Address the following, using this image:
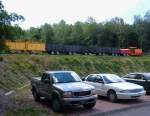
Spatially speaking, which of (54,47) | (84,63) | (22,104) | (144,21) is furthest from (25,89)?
(144,21)

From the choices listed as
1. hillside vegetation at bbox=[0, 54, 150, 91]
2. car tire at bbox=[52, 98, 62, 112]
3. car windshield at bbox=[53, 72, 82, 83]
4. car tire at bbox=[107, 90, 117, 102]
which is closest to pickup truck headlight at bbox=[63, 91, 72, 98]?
car tire at bbox=[52, 98, 62, 112]

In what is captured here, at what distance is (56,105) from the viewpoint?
653 inches

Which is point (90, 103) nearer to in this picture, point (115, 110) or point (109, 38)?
point (115, 110)

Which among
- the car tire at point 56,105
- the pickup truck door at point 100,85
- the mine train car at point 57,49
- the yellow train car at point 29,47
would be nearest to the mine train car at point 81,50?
the mine train car at point 57,49

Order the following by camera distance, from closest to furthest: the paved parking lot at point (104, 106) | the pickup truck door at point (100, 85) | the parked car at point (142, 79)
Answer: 1. the paved parking lot at point (104, 106)
2. the pickup truck door at point (100, 85)
3. the parked car at point (142, 79)

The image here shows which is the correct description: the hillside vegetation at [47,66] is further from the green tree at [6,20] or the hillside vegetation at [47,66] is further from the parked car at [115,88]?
the green tree at [6,20]

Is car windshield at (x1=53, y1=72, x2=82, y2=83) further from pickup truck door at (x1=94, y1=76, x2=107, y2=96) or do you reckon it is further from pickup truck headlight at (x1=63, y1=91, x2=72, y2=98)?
pickup truck door at (x1=94, y1=76, x2=107, y2=96)

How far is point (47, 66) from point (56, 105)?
20016 millimetres

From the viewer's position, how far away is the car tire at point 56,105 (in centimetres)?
1638

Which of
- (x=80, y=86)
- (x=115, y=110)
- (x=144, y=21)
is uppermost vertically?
(x=144, y=21)

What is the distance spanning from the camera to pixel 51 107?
693 inches

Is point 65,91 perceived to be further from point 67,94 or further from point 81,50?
point 81,50

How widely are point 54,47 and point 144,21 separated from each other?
71.7 metres

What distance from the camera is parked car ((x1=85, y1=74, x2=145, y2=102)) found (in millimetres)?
19812
